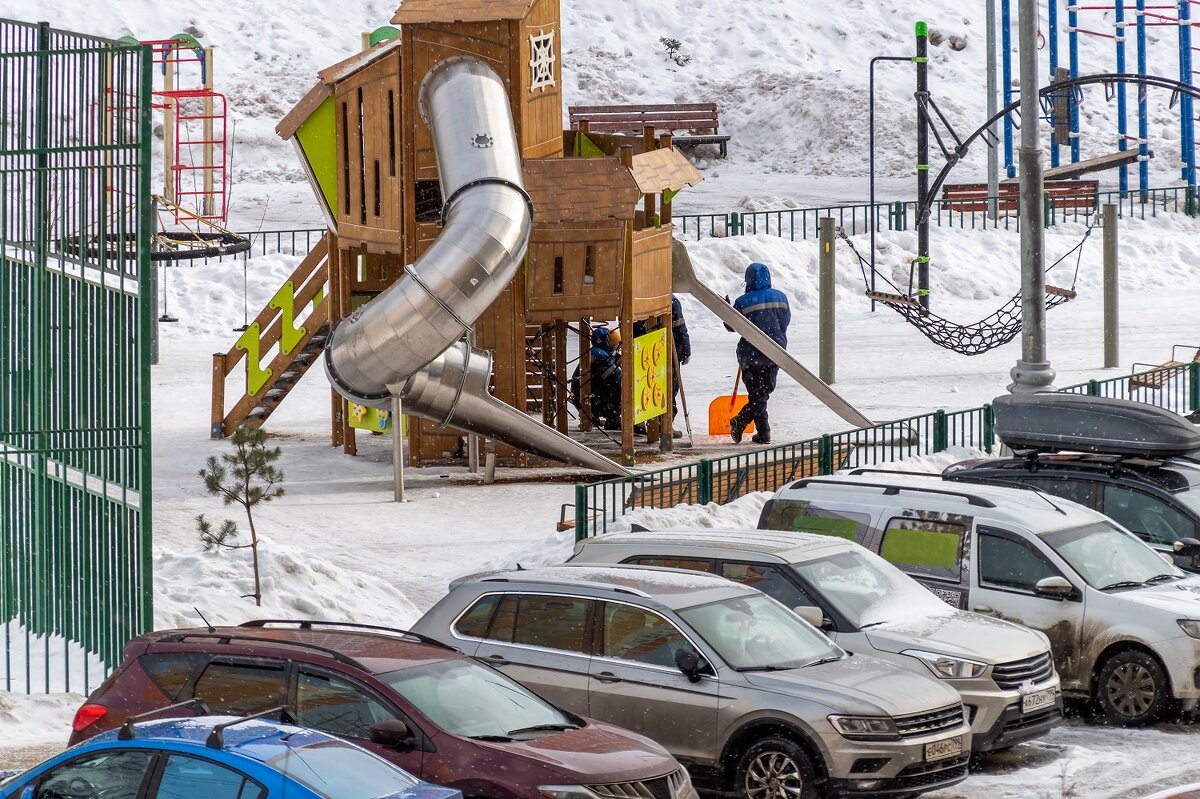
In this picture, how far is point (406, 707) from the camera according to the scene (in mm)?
8031

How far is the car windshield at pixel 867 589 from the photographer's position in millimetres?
11195

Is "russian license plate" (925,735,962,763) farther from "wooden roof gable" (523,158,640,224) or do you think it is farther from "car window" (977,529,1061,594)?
"wooden roof gable" (523,158,640,224)

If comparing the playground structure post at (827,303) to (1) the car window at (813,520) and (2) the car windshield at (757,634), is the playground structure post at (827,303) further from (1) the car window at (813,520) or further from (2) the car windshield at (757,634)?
(2) the car windshield at (757,634)

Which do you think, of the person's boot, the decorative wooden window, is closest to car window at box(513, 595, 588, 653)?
the decorative wooden window

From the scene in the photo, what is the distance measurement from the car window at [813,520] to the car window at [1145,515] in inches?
92.5

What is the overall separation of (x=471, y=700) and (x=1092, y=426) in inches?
307

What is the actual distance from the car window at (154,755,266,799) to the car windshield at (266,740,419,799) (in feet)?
0.40

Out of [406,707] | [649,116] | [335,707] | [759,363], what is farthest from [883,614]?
[649,116]

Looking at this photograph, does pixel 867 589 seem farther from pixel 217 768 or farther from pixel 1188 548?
pixel 217 768

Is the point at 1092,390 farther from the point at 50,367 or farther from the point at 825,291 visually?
the point at 50,367

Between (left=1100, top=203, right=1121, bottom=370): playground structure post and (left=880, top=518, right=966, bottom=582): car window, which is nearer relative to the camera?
(left=880, top=518, right=966, bottom=582): car window

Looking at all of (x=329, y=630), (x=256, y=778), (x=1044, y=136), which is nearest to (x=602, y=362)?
(x=329, y=630)

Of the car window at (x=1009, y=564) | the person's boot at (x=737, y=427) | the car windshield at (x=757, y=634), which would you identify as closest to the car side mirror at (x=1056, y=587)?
the car window at (x=1009, y=564)

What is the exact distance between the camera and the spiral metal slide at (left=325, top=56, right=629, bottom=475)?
18.1 meters
